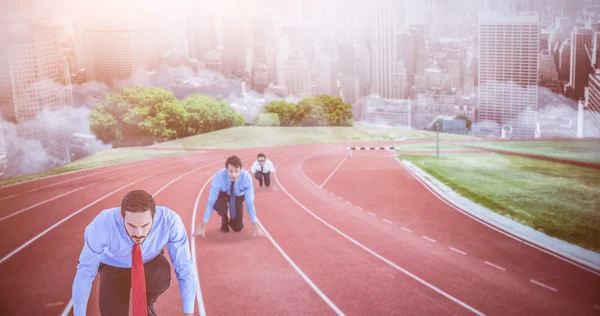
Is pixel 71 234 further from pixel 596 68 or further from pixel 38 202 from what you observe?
pixel 596 68

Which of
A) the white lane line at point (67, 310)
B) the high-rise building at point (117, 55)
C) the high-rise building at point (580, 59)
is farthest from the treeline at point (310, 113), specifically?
the white lane line at point (67, 310)

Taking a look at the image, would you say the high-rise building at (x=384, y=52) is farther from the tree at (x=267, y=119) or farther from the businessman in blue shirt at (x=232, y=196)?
the businessman in blue shirt at (x=232, y=196)

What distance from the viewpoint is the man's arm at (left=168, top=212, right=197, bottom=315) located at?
2.47 m

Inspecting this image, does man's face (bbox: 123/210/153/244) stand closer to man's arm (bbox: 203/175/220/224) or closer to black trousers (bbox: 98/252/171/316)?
black trousers (bbox: 98/252/171/316)

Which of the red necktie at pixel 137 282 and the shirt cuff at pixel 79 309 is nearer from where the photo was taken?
the shirt cuff at pixel 79 309

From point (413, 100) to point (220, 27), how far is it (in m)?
4.36

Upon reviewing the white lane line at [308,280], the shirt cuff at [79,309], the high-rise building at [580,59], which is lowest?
the white lane line at [308,280]

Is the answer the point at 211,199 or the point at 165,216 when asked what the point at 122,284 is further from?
the point at 211,199

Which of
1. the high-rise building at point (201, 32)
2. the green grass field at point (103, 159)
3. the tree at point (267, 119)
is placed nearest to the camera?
the green grass field at point (103, 159)

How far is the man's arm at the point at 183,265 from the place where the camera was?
2.47 metres

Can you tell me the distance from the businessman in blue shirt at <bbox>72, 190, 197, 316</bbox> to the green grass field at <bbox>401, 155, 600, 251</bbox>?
5.10 m

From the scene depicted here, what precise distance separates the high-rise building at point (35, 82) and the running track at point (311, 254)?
75 centimetres

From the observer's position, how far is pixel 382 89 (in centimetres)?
1066

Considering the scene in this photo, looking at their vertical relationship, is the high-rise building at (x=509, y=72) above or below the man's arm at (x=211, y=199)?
above
